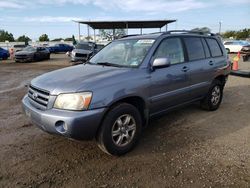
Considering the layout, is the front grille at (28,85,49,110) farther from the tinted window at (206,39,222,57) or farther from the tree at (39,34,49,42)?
the tree at (39,34,49,42)

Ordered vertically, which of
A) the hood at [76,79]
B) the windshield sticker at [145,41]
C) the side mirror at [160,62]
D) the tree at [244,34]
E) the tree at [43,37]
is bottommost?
the hood at [76,79]

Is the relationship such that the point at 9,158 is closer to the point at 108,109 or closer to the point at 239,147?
the point at 108,109

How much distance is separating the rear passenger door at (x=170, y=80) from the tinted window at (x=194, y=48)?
250mm

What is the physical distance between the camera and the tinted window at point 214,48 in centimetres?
587

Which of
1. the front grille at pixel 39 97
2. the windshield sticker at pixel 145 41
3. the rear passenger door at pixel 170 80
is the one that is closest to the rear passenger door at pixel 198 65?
the rear passenger door at pixel 170 80

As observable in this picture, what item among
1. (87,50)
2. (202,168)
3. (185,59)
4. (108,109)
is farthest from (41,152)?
(87,50)

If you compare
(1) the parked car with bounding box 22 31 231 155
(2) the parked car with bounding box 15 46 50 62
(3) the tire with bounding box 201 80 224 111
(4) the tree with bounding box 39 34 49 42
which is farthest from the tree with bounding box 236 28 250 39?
(1) the parked car with bounding box 22 31 231 155

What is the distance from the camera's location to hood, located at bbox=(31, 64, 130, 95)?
342 cm

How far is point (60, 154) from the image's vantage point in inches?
154

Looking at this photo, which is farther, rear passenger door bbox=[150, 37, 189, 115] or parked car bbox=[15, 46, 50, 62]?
parked car bbox=[15, 46, 50, 62]

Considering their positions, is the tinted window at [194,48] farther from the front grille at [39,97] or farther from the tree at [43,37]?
the tree at [43,37]

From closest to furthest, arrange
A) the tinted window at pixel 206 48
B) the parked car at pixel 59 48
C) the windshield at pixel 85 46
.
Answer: the tinted window at pixel 206 48, the windshield at pixel 85 46, the parked car at pixel 59 48

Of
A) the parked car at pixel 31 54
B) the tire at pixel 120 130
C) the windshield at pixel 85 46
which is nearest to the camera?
the tire at pixel 120 130

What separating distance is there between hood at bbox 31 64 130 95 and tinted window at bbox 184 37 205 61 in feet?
5.71
